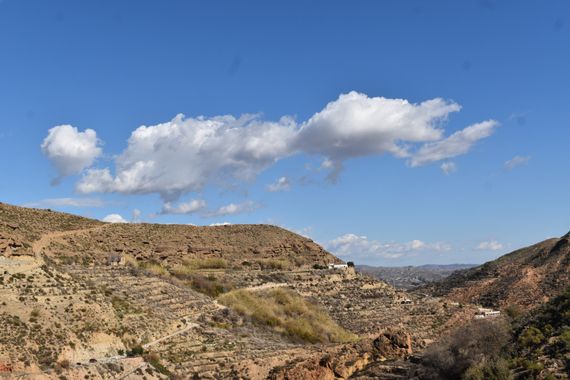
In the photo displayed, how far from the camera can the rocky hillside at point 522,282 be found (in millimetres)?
60250

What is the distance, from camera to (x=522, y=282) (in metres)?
65.3

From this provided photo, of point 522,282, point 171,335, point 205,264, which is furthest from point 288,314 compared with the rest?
point 522,282

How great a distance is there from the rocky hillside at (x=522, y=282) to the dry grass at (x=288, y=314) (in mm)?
21350

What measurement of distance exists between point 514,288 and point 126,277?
4485cm

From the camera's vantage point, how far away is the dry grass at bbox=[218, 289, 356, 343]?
43787 mm

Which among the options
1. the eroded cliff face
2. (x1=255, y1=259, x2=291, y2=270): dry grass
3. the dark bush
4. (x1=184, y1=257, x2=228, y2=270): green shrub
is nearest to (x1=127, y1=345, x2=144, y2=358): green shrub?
the eroded cliff face

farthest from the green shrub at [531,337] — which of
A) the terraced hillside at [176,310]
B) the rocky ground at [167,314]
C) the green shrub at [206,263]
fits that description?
the green shrub at [206,263]

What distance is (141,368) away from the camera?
26.6 meters

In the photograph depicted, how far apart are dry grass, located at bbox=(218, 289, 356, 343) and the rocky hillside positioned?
21350 mm

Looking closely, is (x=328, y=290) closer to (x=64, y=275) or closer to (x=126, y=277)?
(x=126, y=277)

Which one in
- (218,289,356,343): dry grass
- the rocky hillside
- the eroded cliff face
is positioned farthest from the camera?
the rocky hillside

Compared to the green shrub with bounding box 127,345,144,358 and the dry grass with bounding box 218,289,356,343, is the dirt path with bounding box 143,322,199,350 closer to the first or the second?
the green shrub with bounding box 127,345,144,358

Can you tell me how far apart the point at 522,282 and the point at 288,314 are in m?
32.3

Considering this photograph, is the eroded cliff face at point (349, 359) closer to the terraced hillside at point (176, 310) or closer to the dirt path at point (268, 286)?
the terraced hillside at point (176, 310)
